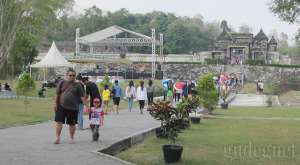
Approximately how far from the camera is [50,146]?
40.9 ft

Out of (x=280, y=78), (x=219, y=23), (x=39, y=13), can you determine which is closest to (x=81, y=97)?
(x=39, y=13)

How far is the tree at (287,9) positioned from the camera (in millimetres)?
13562

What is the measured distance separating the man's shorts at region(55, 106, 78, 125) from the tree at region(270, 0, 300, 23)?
5028 mm

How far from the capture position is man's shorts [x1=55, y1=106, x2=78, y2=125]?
13047 millimetres

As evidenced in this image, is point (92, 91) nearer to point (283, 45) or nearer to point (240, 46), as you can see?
point (240, 46)

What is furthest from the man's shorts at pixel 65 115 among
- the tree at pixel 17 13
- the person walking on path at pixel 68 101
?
the tree at pixel 17 13

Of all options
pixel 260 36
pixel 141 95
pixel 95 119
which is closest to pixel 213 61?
pixel 260 36

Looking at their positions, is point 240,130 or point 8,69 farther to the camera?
point 8,69

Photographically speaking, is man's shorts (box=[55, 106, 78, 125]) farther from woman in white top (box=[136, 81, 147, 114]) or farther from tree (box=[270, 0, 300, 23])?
woman in white top (box=[136, 81, 147, 114])

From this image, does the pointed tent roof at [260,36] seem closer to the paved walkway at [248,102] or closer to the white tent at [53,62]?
the paved walkway at [248,102]

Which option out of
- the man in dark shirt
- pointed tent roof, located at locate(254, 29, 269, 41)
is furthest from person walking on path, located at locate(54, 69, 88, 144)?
pointed tent roof, located at locate(254, 29, 269, 41)

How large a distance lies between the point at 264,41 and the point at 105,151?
85314 mm

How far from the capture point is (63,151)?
38.2 feet

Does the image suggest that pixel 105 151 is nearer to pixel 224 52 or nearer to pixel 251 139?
pixel 251 139
